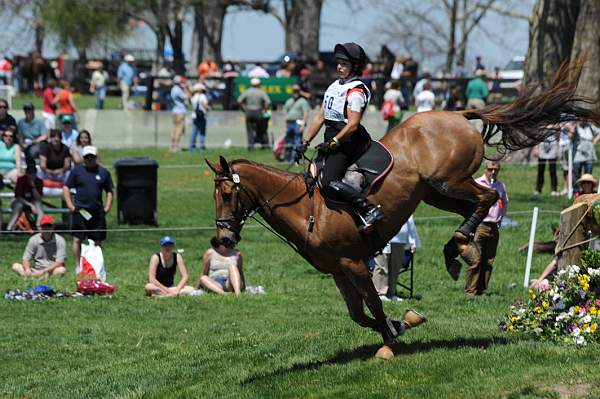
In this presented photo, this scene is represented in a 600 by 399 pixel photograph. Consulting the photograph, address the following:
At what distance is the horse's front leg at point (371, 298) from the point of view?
11078mm

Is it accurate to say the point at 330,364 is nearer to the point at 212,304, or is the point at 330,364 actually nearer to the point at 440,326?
the point at 440,326

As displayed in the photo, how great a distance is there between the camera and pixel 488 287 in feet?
58.7

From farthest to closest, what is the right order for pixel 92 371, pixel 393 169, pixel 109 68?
pixel 109 68
pixel 92 371
pixel 393 169

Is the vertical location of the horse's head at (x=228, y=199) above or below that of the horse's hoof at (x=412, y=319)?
above

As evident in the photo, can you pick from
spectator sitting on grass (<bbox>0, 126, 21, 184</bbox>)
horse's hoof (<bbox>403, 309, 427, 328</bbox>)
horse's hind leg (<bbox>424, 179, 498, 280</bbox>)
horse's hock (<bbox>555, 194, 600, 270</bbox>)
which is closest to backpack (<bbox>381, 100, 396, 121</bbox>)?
spectator sitting on grass (<bbox>0, 126, 21, 184</bbox>)

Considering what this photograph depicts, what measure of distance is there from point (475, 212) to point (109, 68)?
129 feet

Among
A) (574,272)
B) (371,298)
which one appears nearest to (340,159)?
(371,298)

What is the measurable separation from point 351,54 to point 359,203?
1.33 meters

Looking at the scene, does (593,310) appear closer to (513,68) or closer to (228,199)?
(228,199)

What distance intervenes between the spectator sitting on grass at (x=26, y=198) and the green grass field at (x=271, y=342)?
0.62m

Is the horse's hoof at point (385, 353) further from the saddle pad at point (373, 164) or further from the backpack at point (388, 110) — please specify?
the backpack at point (388, 110)

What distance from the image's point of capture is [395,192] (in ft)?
36.3

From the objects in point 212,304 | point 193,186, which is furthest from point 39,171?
point 212,304

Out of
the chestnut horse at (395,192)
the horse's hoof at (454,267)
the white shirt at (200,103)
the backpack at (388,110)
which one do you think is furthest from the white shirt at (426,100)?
the horse's hoof at (454,267)
